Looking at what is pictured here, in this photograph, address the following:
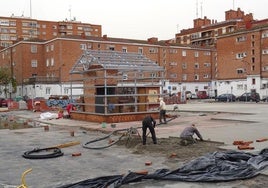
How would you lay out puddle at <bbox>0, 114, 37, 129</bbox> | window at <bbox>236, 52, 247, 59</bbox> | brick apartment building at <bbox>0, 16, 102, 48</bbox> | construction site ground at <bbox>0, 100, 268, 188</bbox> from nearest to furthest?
construction site ground at <bbox>0, 100, 268, 188</bbox>, puddle at <bbox>0, 114, 37, 129</bbox>, window at <bbox>236, 52, 247, 59</bbox>, brick apartment building at <bbox>0, 16, 102, 48</bbox>

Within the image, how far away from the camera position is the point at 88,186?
343 inches

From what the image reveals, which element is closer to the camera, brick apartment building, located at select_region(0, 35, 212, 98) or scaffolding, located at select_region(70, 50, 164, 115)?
scaffolding, located at select_region(70, 50, 164, 115)

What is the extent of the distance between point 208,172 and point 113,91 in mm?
18255

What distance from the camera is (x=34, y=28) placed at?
133m

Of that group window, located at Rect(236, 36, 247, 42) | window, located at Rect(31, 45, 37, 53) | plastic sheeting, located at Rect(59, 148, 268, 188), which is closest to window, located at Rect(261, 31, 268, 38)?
window, located at Rect(236, 36, 247, 42)

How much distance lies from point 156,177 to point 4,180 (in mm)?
3961

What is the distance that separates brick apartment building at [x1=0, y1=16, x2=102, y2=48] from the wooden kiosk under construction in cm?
10133

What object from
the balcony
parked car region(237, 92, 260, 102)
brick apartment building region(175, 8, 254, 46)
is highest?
brick apartment building region(175, 8, 254, 46)

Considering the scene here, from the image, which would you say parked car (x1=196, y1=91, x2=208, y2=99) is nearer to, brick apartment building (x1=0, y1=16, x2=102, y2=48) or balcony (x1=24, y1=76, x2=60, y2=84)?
balcony (x1=24, y1=76, x2=60, y2=84)

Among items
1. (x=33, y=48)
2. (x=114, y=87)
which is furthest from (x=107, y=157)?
(x=33, y=48)

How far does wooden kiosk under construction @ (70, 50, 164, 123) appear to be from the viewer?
25.9m

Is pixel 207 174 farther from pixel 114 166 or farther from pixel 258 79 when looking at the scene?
pixel 258 79

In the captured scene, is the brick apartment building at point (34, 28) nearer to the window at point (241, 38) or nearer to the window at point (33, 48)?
the window at point (33, 48)

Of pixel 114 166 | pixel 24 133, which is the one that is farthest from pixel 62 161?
pixel 24 133
